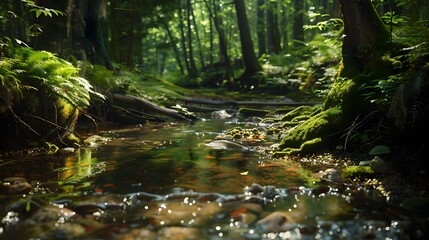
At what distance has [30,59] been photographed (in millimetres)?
5910

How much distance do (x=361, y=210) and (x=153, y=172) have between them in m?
2.64

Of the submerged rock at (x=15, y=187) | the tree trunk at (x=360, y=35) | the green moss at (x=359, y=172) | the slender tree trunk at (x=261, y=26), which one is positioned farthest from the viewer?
the slender tree trunk at (x=261, y=26)

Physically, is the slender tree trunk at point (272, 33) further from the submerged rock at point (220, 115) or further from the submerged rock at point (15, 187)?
the submerged rock at point (15, 187)

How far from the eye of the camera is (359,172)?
4129mm

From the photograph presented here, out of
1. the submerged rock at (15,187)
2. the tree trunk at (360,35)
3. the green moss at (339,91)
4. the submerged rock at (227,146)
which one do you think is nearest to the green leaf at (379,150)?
the green moss at (339,91)

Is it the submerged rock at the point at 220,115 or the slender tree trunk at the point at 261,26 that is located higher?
the slender tree trunk at the point at 261,26

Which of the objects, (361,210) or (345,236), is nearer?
(345,236)

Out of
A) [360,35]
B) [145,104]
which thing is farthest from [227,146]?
[145,104]

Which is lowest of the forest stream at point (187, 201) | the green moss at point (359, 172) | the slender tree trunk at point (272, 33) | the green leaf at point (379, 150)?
the forest stream at point (187, 201)

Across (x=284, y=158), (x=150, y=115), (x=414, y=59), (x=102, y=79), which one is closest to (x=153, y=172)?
(x=284, y=158)

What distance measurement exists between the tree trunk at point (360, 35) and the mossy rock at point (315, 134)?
1015 millimetres

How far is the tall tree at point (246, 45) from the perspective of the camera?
19.6 metres

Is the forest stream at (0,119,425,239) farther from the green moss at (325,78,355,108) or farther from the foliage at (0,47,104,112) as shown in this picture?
the green moss at (325,78,355,108)

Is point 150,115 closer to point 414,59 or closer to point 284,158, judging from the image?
point 284,158
